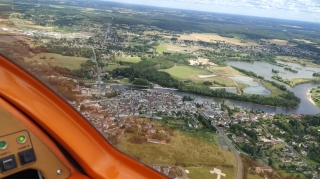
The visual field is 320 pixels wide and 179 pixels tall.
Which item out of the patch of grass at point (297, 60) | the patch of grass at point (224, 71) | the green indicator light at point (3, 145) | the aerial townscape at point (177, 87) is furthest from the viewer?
the patch of grass at point (297, 60)

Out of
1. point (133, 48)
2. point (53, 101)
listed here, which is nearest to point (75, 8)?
point (53, 101)

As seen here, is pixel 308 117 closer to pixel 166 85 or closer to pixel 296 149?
pixel 296 149

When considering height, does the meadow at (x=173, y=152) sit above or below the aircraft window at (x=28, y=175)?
below

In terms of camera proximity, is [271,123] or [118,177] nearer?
[118,177]

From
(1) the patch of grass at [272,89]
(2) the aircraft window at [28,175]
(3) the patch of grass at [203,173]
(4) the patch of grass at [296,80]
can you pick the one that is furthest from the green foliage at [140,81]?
(4) the patch of grass at [296,80]

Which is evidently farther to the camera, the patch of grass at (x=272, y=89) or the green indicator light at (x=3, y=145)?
the patch of grass at (x=272, y=89)

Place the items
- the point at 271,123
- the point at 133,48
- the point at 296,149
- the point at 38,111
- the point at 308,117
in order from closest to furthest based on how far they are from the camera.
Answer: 1. the point at 38,111
2. the point at 296,149
3. the point at 271,123
4. the point at 308,117
5. the point at 133,48

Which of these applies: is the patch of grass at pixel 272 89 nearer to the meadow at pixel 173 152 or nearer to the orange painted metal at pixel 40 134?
the meadow at pixel 173 152

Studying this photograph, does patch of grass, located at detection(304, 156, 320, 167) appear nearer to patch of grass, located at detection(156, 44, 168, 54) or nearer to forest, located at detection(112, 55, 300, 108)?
forest, located at detection(112, 55, 300, 108)

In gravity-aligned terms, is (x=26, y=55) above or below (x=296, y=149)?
above
